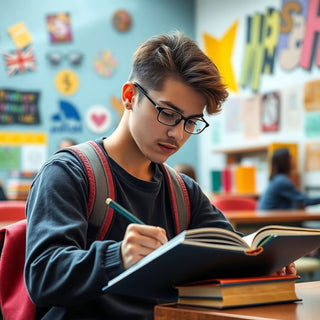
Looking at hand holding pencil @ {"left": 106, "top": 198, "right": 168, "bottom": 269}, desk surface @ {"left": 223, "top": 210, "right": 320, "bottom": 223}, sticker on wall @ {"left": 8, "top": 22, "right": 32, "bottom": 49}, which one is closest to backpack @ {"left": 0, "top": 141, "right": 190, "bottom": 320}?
hand holding pencil @ {"left": 106, "top": 198, "right": 168, "bottom": 269}

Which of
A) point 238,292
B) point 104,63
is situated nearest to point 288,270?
point 238,292

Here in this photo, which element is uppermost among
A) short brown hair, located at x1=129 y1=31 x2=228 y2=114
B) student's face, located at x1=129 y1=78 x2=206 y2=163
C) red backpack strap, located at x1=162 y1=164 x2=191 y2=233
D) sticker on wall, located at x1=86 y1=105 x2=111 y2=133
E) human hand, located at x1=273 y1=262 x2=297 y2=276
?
short brown hair, located at x1=129 y1=31 x2=228 y2=114

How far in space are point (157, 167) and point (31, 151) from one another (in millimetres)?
5290

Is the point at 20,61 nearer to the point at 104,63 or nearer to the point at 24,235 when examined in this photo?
the point at 104,63

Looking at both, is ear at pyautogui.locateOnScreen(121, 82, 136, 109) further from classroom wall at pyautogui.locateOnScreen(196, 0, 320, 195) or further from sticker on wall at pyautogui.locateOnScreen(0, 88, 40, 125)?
sticker on wall at pyautogui.locateOnScreen(0, 88, 40, 125)

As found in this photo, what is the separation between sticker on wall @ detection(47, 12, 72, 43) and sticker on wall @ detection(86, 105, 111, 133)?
0.84m

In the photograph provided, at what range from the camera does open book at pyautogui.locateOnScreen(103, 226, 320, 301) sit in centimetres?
88

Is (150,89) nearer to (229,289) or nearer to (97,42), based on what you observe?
(229,289)

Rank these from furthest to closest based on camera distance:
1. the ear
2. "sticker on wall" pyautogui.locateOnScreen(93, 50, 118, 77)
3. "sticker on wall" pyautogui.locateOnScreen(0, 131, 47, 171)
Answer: "sticker on wall" pyautogui.locateOnScreen(93, 50, 118, 77) → "sticker on wall" pyautogui.locateOnScreen(0, 131, 47, 171) → the ear

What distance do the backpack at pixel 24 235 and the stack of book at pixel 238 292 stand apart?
10.8 inches

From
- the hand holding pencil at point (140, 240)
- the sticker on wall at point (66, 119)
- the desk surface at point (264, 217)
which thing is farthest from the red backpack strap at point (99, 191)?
the sticker on wall at point (66, 119)

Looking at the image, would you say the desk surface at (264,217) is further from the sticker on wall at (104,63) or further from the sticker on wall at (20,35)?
the sticker on wall at (20,35)

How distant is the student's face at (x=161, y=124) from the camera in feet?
4.06

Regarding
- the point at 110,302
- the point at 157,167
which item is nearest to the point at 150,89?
the point at 157,167
